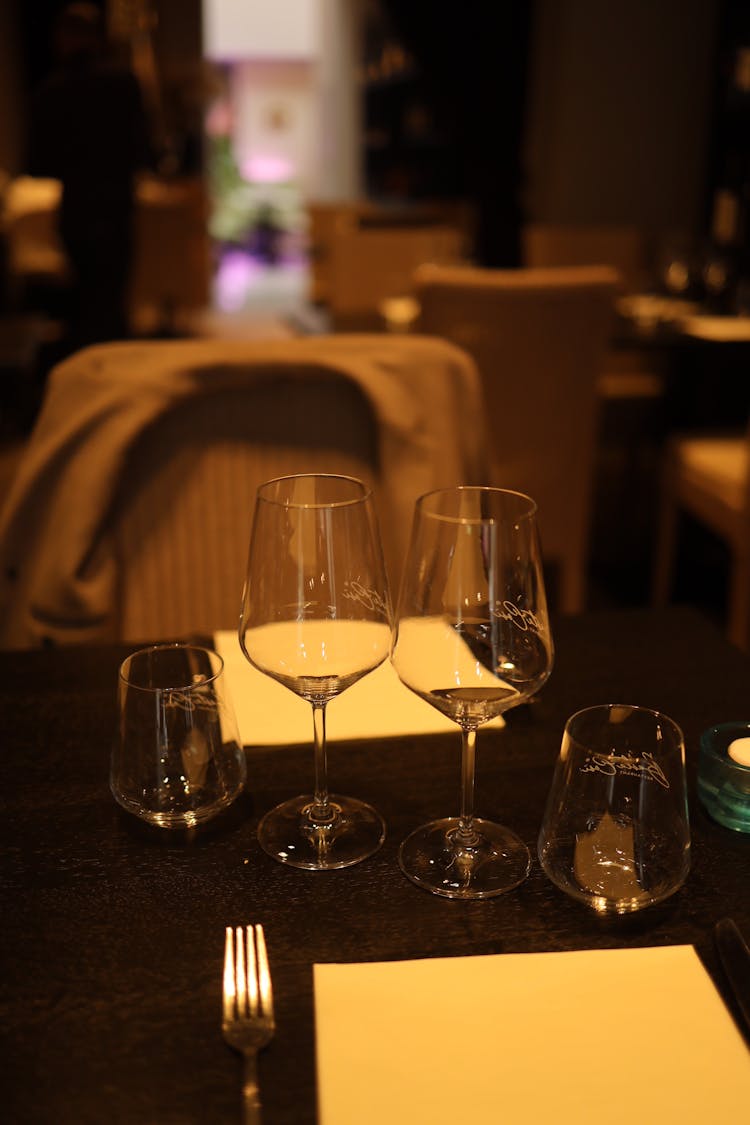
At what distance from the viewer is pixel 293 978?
0.59m

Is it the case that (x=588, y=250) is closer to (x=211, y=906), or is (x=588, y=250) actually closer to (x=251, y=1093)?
(x=211, y=906)

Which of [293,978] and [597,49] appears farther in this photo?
[597,49]

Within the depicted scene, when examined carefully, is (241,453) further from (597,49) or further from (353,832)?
(597,49)

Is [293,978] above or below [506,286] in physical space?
below

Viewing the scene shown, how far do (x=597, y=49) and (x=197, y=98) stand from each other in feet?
12.1

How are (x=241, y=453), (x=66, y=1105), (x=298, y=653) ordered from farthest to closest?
(x=241, y=453) → (x=298, y=653) → (x=66, y=1105)

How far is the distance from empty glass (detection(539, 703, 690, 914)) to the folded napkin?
0.58 ft

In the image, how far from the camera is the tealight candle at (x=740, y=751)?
75 cm

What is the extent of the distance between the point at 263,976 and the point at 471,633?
0.73 ft

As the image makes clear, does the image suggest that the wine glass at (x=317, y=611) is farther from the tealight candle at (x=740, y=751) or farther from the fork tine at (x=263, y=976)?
the tealight candle at (x=740, y=751)

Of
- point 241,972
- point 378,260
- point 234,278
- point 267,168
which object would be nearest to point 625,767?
point 241,972

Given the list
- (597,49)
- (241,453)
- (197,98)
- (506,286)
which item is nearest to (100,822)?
(241,453)

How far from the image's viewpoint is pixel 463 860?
0.70 metres

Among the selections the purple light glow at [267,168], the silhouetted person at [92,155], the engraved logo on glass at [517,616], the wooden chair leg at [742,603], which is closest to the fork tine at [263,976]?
the engraved logo on glass at [517,616]
